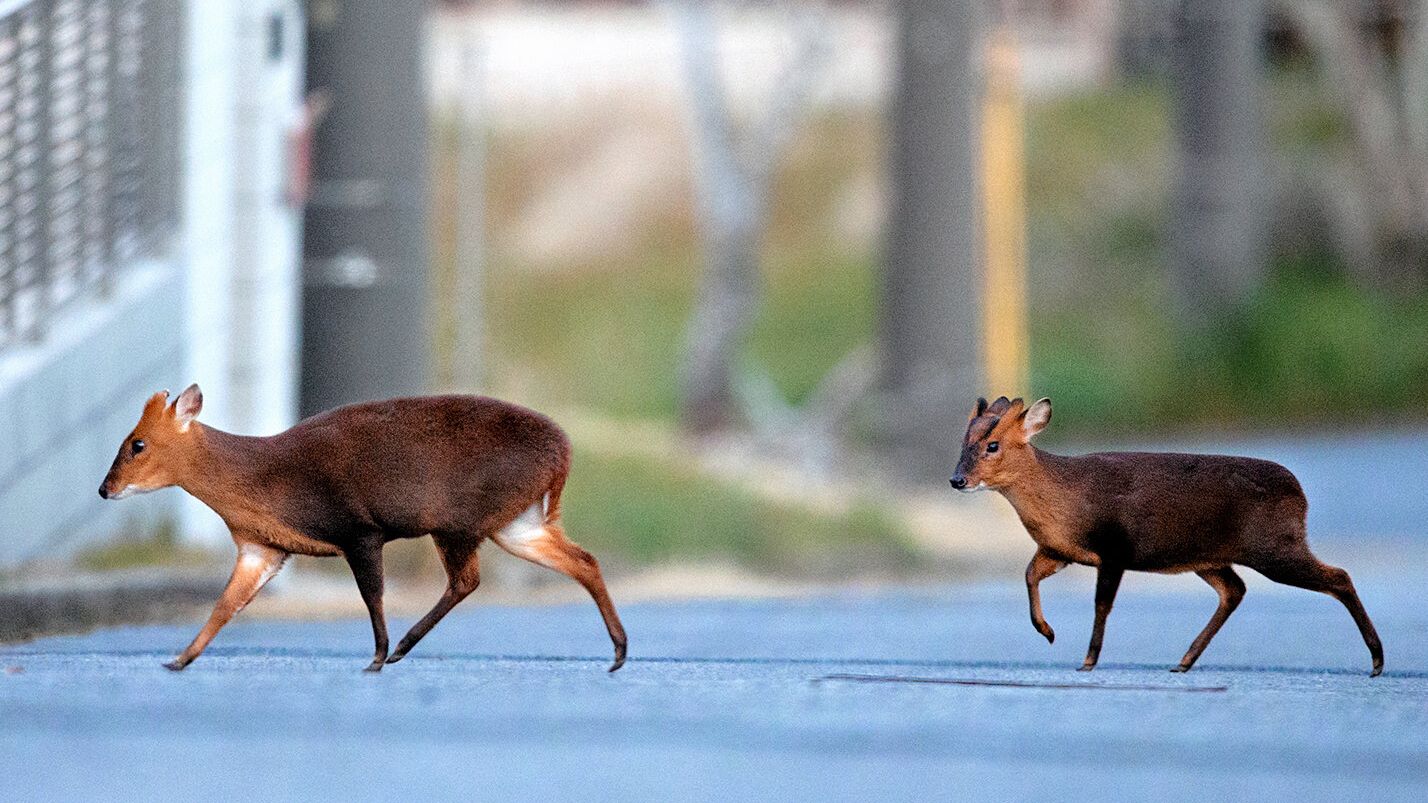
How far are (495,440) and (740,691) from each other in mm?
1043

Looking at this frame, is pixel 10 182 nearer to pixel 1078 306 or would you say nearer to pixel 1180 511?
pixel 1180 511

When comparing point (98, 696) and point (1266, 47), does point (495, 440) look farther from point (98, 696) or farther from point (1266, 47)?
point (1266, 47)

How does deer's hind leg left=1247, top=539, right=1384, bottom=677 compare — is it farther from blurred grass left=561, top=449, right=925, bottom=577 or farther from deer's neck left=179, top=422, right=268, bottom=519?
blurred grass left=561, top=449, right=925, bottom=577

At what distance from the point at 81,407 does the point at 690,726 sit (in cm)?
582

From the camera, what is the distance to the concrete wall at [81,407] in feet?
35.9

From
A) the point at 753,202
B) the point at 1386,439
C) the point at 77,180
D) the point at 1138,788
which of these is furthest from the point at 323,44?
the point at 1386,439

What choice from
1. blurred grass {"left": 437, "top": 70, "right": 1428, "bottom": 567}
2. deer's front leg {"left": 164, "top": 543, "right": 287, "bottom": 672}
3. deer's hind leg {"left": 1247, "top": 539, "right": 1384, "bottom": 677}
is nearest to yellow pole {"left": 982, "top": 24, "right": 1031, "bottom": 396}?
blurred grass {"left": 437, "top": 70, "right": 1428, "bottom": 567}

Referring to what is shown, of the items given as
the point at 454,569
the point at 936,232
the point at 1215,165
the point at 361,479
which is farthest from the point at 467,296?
the point at 1215,165

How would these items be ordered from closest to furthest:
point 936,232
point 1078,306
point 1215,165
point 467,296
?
point 467,296, point 936,232, point 1215,165, point 1078,306

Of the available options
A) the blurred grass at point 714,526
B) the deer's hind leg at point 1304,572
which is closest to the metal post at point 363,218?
the blurred grass at point 714,526

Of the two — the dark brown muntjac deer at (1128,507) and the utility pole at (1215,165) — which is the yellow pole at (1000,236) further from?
the dark brown muntjac deer at (1128,507)

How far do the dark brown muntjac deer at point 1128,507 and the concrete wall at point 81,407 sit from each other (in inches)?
199

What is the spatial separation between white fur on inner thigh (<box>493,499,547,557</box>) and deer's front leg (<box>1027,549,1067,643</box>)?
148cm

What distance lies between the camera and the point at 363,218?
14.2m
